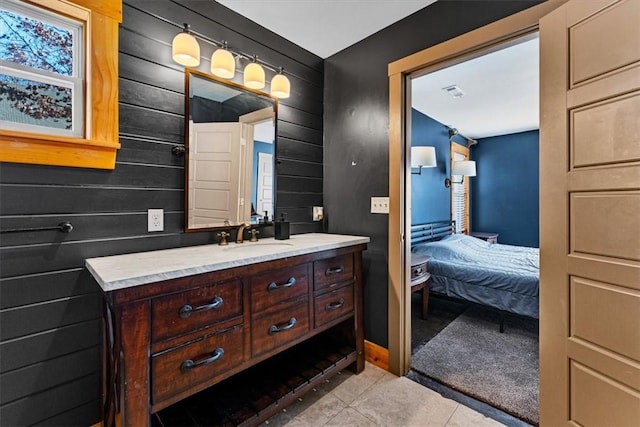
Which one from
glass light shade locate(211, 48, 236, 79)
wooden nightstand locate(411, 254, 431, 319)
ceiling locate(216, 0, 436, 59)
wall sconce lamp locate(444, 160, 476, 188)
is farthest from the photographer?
wall sconce lamp locate(444, 160, 476, 188)

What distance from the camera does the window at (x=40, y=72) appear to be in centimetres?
119

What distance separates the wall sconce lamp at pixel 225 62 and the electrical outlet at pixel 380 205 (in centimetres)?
103

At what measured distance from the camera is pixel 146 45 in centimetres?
156

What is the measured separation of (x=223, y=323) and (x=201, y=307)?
0.14 metres

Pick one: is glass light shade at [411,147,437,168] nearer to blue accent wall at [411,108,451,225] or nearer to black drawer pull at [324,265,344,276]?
blue accent wall at [411,108,451,225]

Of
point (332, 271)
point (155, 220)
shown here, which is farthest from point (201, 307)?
point (332, 271)

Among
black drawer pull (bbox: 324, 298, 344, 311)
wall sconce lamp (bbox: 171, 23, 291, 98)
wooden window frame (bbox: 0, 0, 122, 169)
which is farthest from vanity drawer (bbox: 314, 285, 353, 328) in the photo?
wall sconce lamp (bbox: 171, 23, 291, 98)

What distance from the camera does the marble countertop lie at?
3.38 feet

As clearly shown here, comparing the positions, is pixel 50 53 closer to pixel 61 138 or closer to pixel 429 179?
pixel 61 138

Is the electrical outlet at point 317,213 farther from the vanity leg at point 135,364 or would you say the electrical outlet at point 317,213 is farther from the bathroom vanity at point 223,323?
the vanity leg at point 135,364

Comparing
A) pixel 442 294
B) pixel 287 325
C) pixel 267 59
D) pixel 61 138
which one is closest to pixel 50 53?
pixel 61 138

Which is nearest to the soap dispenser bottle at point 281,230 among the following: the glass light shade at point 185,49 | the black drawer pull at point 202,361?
the black drawer pull at point 202,361

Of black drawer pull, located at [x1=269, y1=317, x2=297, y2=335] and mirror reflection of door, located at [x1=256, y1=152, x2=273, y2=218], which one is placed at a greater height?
mirror reflection of door, located at [x1=256, y1=152, x2=273, y2=218]

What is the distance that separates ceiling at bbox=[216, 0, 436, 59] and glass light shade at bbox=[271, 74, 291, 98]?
0.36m
